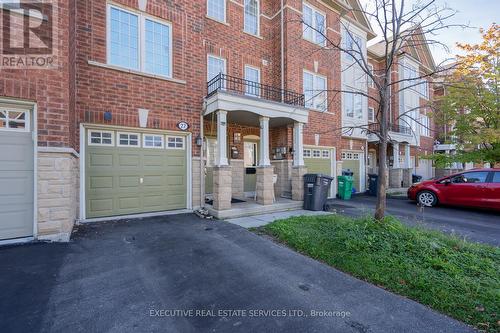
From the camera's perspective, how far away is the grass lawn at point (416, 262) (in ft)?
9.08

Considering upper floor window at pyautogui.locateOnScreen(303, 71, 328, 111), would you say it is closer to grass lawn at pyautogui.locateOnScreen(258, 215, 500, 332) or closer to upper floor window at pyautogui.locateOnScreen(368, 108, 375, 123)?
upper floor window at pyautogui.locateOnScreen(368, 108, 375, 123)

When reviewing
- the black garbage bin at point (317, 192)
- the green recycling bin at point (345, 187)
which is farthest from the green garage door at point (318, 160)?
the black garbage bin at point (317, 192)

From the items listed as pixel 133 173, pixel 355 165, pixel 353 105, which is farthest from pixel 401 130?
pixel 133 173

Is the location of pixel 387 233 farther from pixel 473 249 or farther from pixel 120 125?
pixel 120 125

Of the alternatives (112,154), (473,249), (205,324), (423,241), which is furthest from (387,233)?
(112,154)

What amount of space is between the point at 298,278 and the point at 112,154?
19.6ft

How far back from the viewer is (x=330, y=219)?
20.7 feet

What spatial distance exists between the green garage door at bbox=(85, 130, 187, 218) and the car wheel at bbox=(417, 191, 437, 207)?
31.4ft

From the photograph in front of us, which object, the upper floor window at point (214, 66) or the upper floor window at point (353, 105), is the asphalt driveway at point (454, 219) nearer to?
the upper floor window at point (353, 105)

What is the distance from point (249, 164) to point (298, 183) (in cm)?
263

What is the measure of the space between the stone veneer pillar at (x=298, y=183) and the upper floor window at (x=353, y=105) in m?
6.14

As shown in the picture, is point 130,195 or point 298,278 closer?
point 298,278

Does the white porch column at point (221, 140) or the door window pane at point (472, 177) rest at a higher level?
the white porch column at point (221, 140)

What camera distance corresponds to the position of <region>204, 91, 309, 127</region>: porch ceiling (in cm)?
733
